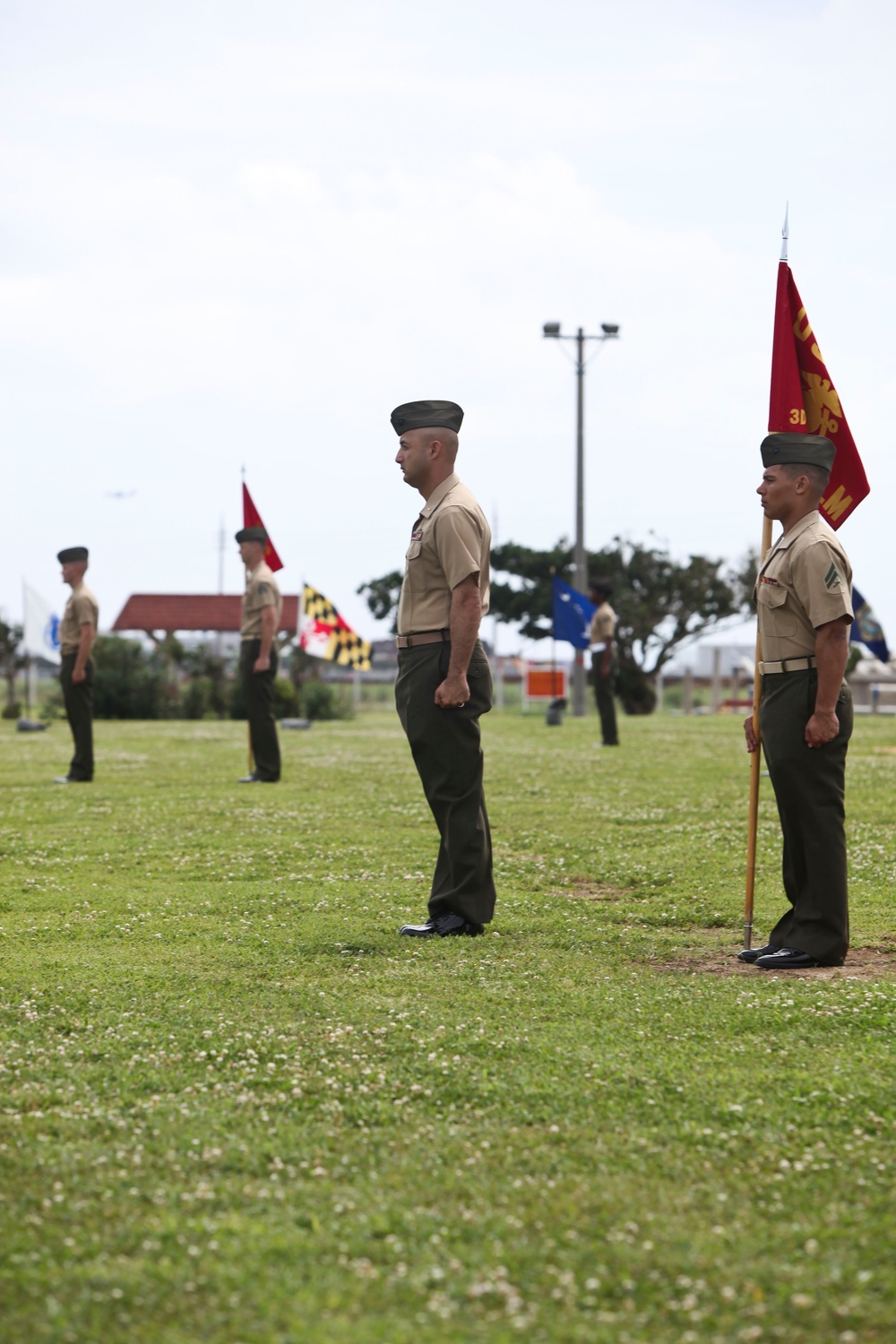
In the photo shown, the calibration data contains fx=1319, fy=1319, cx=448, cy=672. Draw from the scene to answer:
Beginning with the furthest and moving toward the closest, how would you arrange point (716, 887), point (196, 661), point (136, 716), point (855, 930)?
point (196, 661), point (136, 716), point (716, 887), point (855, 930)

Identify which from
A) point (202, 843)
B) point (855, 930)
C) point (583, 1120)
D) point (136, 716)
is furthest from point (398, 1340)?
point (136, 716)

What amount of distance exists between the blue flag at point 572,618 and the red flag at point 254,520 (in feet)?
34.4

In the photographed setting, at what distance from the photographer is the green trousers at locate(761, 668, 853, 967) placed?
5047 millimetres

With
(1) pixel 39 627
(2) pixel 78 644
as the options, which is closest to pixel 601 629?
(2) pixel 78 644

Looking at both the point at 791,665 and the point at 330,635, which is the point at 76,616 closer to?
the point at 791,665

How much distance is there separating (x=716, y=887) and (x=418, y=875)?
1618 mm

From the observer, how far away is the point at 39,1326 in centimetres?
229

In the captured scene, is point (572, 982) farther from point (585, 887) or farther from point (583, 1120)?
point (585, 887)

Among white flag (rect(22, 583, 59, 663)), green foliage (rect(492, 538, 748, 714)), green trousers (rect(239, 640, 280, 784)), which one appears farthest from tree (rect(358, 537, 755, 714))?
green trousers (rect(239, 640, 280, 784))

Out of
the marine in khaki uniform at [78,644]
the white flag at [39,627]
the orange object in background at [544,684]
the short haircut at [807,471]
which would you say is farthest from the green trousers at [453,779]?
the orange object in background at [544,684]

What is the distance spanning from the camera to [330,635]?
26.1 m

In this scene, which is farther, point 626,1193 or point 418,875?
point 418,875

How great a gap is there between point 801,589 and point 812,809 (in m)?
0.84

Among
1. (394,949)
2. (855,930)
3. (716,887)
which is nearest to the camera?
(394,949)
